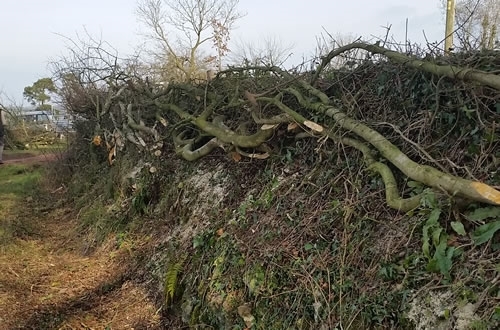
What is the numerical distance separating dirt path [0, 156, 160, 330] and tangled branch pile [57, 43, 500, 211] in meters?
1.96

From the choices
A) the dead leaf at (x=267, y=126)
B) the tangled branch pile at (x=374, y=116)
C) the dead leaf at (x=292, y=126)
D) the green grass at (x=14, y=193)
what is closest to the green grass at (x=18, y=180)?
the green grass at (x=14, y=193)

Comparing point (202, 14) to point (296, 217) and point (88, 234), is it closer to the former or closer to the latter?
point (88, 234)

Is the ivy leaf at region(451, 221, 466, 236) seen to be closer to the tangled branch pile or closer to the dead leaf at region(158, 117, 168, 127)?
the tangled branch pile

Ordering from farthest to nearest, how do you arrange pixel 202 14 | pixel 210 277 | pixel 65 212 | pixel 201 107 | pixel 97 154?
pixel 202 14
pixel 97 154
pixel 65 212
pixel 201 107
pixel 210 277

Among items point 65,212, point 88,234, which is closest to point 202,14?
point 65,212

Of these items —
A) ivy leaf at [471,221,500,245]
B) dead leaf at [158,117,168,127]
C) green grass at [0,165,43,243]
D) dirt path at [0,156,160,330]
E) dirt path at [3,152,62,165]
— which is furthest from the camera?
dirt path at [3,152,62,165]

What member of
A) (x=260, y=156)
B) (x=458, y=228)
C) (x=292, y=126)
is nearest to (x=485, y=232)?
(x=458, y=228)

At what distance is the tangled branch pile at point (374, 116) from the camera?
2.96 meters

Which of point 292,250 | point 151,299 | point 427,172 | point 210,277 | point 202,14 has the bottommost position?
point 151,299

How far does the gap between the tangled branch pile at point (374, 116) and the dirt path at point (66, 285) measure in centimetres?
196

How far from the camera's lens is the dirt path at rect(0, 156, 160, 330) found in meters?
4.29

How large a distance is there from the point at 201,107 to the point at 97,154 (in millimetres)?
4234

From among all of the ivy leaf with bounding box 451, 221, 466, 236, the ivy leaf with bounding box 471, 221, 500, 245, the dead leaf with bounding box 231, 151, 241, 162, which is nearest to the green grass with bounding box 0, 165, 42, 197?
the dead leaf with bounding box 231, 151, 241, 162

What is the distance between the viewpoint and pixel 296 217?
3.75 metres
